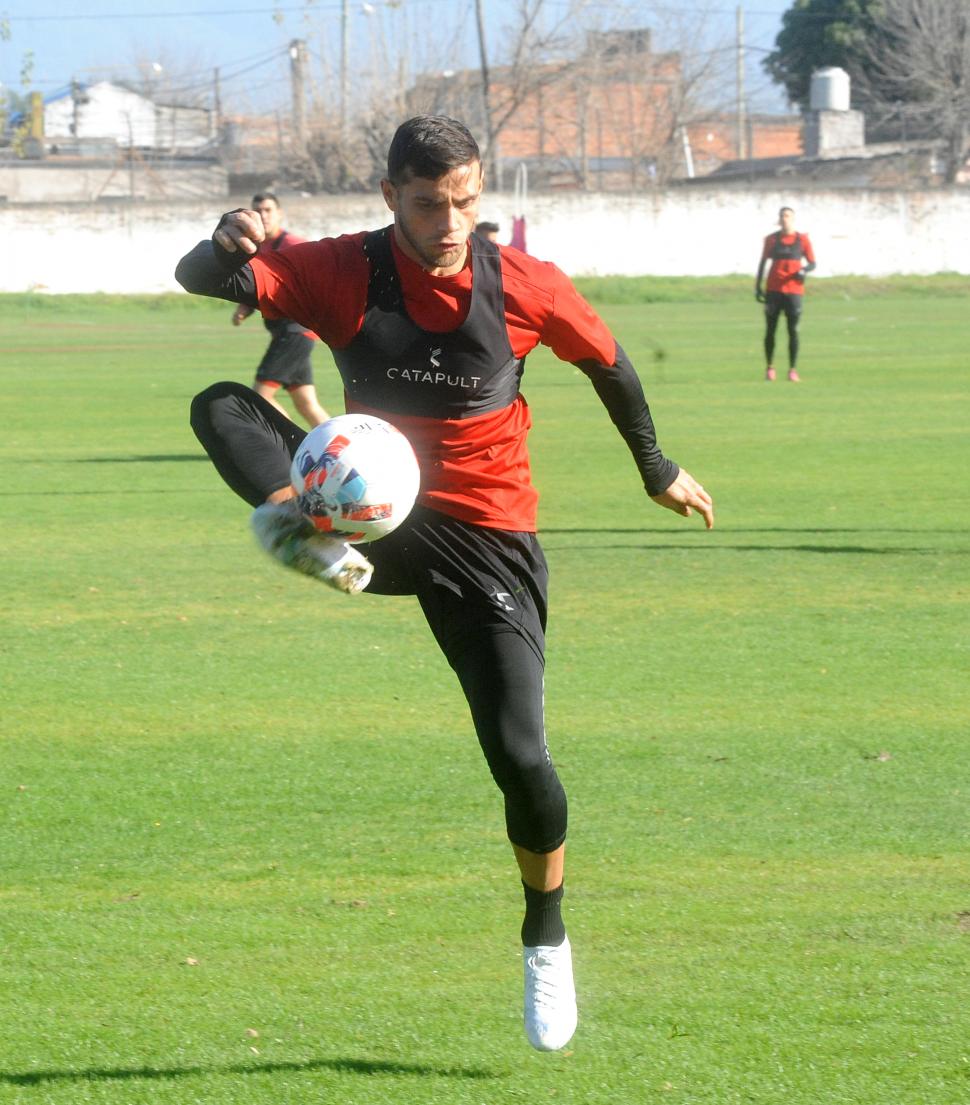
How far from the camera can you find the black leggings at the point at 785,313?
72.9 ft

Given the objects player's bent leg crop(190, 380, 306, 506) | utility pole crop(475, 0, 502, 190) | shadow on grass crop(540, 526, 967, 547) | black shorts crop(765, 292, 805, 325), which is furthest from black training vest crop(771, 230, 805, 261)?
utility pole crop(475, 0, 502, 190)

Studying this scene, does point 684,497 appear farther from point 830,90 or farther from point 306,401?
point 830,90

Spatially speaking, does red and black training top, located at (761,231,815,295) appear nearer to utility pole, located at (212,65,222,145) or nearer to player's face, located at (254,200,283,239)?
player's face, located at (254,200,283,239)

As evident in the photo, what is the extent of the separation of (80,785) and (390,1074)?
2689 mm

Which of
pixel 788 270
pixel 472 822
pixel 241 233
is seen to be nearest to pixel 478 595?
pixel 241 233

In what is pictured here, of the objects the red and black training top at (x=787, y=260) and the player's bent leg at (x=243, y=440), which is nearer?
the player's bent leg at (x=243, y=440)

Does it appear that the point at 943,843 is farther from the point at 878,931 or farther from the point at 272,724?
the point at 272,724

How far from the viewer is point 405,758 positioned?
6.70 metres

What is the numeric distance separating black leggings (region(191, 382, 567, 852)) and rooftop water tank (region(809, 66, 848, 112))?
67242 millimetres

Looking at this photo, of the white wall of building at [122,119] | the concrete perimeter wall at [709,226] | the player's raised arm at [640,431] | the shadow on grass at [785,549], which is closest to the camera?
the player's raised arm at [640,431]

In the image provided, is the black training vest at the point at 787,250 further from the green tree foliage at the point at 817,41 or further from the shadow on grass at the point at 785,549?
the green tree foliage at the point at 817,41

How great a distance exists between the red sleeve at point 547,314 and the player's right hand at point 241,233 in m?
0.63

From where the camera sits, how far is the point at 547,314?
14.1ft

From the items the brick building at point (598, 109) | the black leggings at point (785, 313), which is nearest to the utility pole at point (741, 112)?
the brick building at point (598, 109)
